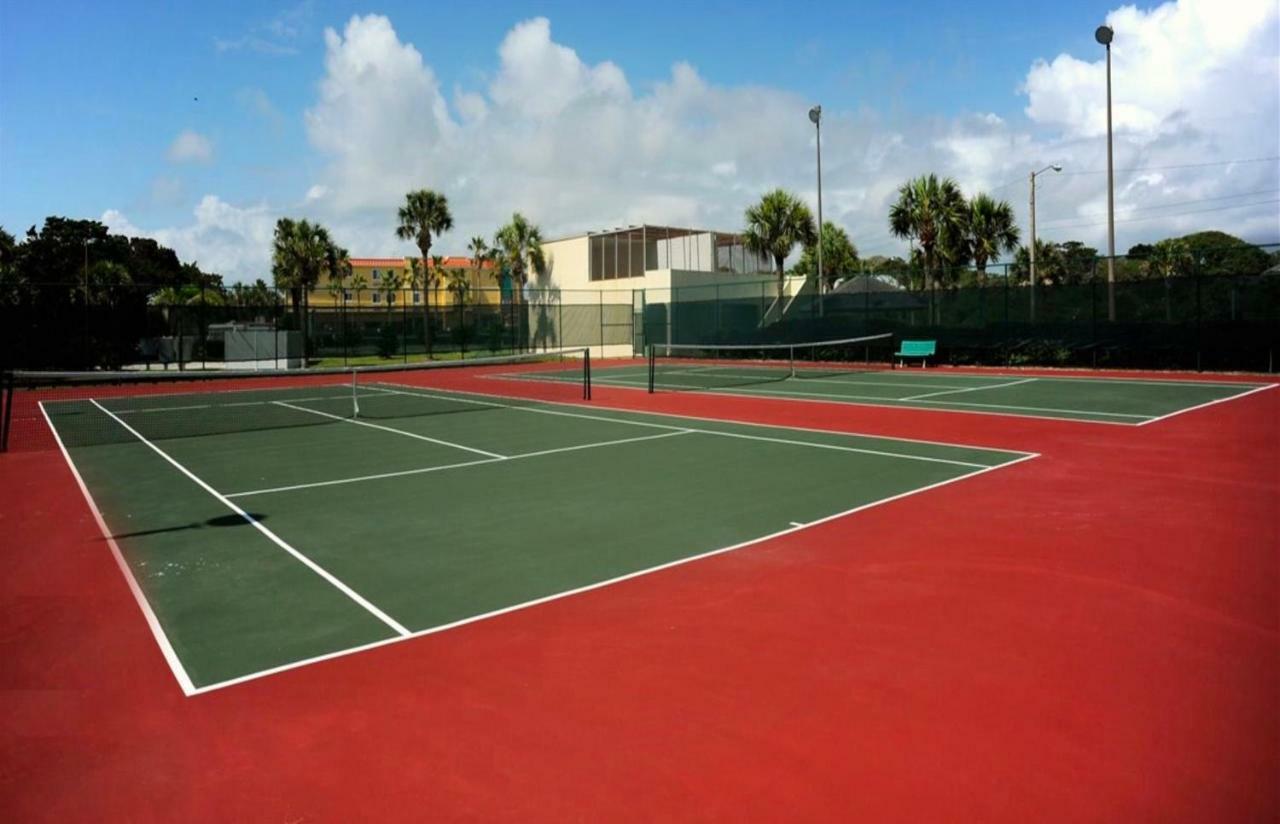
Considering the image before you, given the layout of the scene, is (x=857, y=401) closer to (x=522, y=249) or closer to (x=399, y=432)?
(x=399, y=432)

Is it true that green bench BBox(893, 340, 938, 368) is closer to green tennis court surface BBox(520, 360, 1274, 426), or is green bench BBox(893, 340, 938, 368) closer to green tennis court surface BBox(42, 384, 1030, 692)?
green tennis court surface BBox(520, 360, 1274, 426)

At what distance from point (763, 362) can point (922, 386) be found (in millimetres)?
13955

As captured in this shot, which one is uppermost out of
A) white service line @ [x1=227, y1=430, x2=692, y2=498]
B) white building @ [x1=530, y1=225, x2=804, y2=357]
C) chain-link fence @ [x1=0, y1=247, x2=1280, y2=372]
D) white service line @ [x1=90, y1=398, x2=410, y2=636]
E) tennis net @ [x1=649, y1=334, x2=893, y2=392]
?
white building @ [x1=530, y1=225, x2=804, y2=357]

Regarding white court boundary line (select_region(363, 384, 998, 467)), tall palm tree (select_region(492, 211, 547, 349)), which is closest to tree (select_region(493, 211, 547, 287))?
tall palm tree (select_region(492, 211, 547, 349))

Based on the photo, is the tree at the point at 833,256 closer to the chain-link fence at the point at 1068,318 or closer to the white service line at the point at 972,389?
the chain-link fence at the point at 1068,318

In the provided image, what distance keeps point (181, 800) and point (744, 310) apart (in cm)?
3859

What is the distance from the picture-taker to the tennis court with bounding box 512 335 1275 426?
17.2 metres

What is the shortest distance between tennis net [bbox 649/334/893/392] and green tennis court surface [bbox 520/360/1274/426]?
83 millimetres

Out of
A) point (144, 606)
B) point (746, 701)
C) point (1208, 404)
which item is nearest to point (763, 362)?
point (1208, 404)

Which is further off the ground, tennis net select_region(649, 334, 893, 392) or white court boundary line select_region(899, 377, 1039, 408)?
tennis net select_region(649, 334, 893, 392)

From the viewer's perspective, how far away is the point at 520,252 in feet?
174

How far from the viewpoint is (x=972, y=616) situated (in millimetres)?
5473

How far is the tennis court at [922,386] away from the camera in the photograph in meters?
17.2

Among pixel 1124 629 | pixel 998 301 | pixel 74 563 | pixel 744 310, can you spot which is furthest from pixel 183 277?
pixel 1124 629
